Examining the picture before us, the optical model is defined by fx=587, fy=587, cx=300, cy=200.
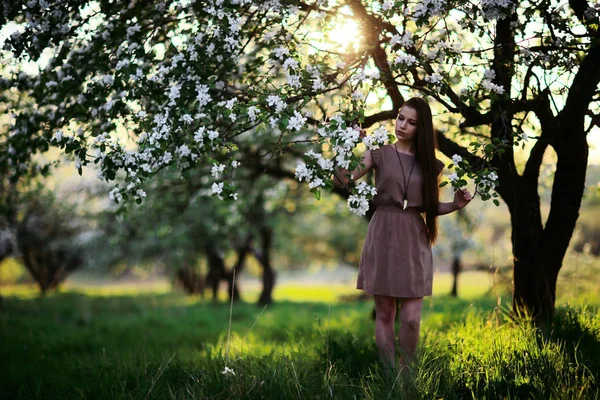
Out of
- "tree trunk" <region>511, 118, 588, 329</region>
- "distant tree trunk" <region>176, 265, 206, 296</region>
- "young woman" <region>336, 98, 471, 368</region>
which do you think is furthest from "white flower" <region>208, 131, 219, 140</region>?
"distant tree trunk" <region>176, 265, 206, 296</region>

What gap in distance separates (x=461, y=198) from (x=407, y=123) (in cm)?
81

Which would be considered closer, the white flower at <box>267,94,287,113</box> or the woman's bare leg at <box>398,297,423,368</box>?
the white flower at <box>267,94,287,113</box>

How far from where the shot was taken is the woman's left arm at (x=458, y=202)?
5120 mm

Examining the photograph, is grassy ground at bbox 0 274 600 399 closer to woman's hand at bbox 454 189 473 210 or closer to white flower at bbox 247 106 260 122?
woman's hand at bbox 454 189 473 210

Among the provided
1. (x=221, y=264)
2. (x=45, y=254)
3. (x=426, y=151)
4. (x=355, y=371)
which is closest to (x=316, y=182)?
(x=426, y=151)

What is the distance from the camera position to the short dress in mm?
5098

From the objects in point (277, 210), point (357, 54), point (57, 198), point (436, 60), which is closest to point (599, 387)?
point (436, 60)

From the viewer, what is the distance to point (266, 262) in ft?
71.8

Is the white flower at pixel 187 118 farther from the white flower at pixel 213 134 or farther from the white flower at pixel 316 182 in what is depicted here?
the white flower at pixel 316 182

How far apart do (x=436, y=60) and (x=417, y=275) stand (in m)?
1.89

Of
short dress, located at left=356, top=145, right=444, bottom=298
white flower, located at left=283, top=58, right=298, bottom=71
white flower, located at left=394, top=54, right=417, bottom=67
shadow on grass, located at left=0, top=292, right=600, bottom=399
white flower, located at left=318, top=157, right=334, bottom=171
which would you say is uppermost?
white flower, located at left=394, top=54, right=417, bottom=67

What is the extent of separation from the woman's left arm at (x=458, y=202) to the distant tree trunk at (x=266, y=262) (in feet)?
51.7

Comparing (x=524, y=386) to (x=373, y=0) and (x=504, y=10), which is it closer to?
(x=504, y=10)

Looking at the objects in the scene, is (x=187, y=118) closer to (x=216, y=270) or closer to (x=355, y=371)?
(x=355, y=371)
